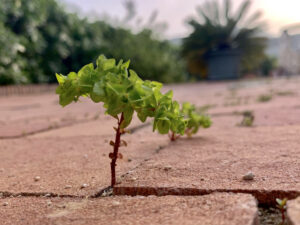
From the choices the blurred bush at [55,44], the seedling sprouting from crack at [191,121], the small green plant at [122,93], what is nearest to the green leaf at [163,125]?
the small green plant at [122,93]

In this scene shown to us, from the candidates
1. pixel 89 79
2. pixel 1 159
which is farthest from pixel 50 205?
pixel 1 159

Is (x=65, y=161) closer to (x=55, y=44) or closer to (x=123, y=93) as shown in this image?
(x=123, y=93)

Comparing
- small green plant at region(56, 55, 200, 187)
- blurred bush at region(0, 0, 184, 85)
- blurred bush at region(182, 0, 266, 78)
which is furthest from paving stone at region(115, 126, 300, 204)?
blurred bush at region(182, 0, 266, 78)

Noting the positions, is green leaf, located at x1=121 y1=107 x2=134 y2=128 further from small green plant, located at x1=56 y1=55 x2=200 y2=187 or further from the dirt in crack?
the dirt in crack

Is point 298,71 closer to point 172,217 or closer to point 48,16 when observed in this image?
point 48,16

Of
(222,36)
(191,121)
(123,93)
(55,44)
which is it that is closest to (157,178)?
(123,93)

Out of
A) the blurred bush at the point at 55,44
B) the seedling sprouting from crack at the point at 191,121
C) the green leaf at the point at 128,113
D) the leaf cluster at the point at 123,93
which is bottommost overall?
the seedling sprouting from crack at the point at 191,121

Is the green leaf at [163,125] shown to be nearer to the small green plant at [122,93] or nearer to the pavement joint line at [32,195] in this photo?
the small green plant at [122,93]
